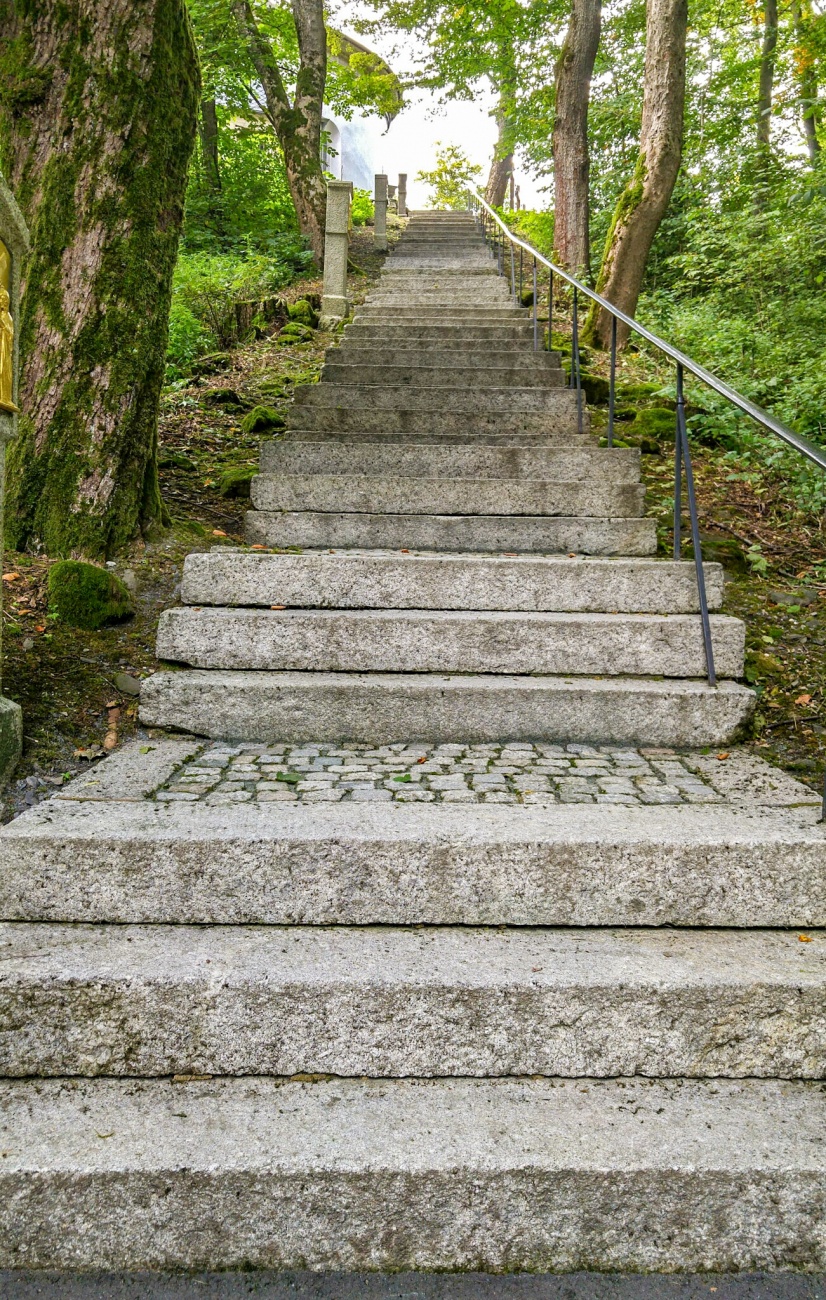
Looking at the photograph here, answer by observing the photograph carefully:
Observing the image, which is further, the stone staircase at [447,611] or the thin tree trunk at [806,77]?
the thin tree trunk at [806,77]

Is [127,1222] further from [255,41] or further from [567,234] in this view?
[255,41]

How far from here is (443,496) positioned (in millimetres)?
4293

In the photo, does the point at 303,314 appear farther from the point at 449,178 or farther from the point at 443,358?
the point at 449,178

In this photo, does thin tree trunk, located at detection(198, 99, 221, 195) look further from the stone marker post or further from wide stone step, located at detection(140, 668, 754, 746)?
wide stone step, located at detection(140, 668, 754, 746)

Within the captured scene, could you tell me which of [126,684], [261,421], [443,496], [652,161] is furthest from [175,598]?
[652,161]

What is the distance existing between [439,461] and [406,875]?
2.99 metres

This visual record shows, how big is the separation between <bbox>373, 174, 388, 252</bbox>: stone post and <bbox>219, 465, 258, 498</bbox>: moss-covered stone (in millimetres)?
11389

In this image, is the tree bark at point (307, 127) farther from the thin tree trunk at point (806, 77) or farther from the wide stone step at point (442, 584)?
the wide stone step at point (442, 584)

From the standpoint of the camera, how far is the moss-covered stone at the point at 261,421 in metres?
5.61

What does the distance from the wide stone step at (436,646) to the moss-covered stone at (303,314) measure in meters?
6.74

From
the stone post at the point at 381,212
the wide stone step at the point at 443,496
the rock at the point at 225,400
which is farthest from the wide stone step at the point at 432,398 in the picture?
the stone post at the point at 381,212

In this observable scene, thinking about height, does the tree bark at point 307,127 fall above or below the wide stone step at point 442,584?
above

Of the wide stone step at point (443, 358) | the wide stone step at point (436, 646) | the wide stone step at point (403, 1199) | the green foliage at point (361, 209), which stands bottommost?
the wide stone step at point (403, 1199)

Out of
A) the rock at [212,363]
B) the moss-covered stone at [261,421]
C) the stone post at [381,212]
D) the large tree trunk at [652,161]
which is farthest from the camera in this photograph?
the stone post at [381,212]
